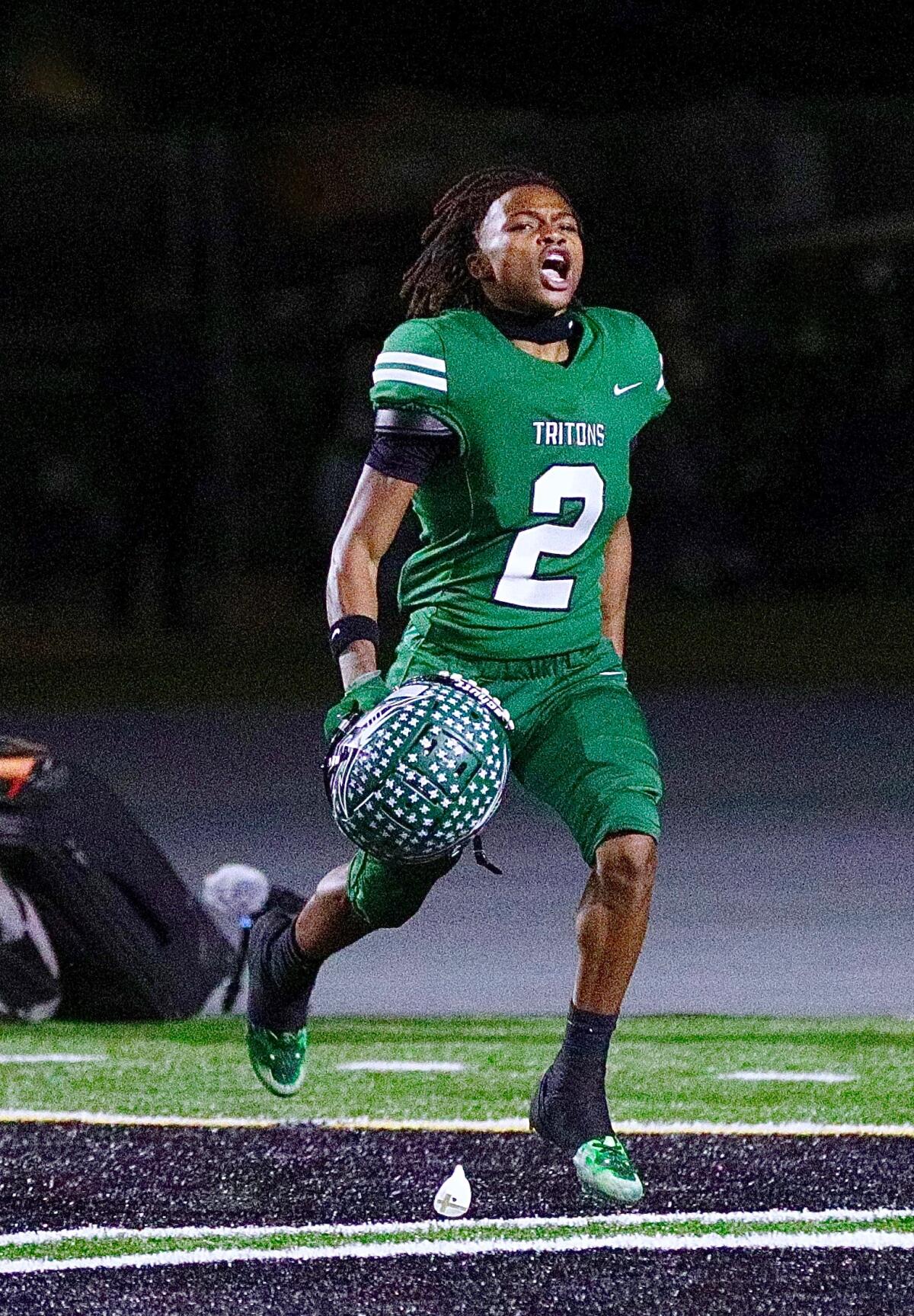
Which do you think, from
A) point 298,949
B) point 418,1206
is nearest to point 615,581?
point 298,949

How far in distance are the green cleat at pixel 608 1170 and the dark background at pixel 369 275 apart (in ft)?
53.1

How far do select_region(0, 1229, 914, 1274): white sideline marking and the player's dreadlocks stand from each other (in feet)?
6.38

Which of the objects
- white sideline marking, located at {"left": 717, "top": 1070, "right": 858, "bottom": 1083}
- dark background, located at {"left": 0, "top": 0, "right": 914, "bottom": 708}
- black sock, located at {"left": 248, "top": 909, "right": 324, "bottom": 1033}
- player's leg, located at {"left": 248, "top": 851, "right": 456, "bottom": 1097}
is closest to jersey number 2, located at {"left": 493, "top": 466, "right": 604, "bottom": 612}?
player's leg, located at {"left": 248, "top": 851, "right": 456, "bottom": 1097}

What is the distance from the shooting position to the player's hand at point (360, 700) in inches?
187

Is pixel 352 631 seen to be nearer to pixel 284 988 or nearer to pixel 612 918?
pixel 612 918

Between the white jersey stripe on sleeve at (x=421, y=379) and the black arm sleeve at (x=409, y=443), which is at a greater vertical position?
the white jersey stripe on sleeve at (x=421, y=379)

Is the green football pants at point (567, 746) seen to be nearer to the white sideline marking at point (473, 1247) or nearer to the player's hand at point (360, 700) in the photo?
the player's hand at point (360, 700)

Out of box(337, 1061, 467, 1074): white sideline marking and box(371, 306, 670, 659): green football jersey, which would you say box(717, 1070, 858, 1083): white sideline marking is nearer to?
box(337, 1061, 467, 1074): white sideline marking

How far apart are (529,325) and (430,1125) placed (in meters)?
1.79

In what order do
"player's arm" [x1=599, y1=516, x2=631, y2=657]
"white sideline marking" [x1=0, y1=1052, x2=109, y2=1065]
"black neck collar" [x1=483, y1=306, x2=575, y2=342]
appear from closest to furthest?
"black neck collar" [x1=483, y1=306, x2=575, y2=342], "player's arm" [x1=599, y1=516, x2=631, y2=657], "white sideline marking" [x1=0, y1=1052, x2=109, y2=1065]

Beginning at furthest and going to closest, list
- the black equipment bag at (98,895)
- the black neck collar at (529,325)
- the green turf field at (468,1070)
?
the black equipment bag at (98,895) → the green turf field at (468,1070) → the black neck collar at (529,325)

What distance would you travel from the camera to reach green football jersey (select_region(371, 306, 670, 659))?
4887 mm

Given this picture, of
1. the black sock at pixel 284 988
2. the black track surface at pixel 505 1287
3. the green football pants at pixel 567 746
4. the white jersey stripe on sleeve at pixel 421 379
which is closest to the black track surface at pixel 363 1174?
the black sock at pixel 284 988

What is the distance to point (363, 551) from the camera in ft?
16.2
